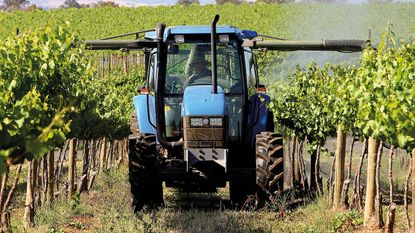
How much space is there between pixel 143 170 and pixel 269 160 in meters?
1.69

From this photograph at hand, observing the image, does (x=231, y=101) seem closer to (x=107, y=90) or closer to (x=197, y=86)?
(x=197, y=86)

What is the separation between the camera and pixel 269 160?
10.9 m

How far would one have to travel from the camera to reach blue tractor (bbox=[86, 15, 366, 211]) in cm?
1085

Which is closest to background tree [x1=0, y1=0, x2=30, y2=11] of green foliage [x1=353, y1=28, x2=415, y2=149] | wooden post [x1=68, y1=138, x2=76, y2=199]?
wooden post [x1=68, y1=138, x2=76, y2=199]

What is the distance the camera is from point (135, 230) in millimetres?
9953

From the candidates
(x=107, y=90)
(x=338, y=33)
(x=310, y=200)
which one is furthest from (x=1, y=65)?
(x=338, y=33)

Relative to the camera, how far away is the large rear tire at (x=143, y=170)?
11094 millimetres

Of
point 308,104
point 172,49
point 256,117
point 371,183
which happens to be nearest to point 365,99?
point 371,183

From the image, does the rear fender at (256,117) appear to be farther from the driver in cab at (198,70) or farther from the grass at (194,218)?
the grass at (194,218)

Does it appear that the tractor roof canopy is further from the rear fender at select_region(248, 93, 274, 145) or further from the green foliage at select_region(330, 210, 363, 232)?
the green foliage at select_region(330, 210, 363, 232)

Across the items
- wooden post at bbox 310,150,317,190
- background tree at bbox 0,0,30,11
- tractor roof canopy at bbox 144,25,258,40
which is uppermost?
background tree at bbox 0,0,30,11

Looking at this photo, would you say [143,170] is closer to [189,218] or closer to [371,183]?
[189,218]

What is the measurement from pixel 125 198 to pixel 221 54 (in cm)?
300

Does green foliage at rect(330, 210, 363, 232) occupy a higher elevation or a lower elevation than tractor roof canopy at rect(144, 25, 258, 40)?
lower
